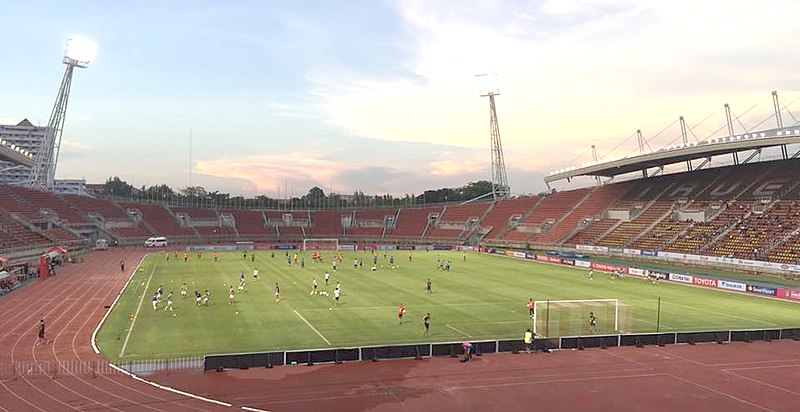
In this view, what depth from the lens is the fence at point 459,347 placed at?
22964 millimetres

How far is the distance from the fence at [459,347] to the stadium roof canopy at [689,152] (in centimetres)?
3431

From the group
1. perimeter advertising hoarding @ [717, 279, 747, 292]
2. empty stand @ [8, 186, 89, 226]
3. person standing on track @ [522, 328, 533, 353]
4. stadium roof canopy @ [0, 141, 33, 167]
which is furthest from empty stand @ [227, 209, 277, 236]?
person standing on track @ [522, 328, 533, 353]

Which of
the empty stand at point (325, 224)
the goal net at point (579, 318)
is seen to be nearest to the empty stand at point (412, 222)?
the empty stand at point (325, 224)

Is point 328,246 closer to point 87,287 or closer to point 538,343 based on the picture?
point 87,287

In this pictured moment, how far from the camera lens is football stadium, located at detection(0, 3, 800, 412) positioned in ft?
68.7

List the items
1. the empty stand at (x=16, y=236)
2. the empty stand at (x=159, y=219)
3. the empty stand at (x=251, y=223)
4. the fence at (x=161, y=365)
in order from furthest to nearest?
the empty stand at (x=251, y=223), the empty stand at (x=159, y=219), the empty stand at (x=16, y=236), the fence at (x=161, y=365)

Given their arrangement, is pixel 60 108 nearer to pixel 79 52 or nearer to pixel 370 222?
pixel 79 52

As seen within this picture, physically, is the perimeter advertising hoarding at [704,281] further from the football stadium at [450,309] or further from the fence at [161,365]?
the fence at [161,365]

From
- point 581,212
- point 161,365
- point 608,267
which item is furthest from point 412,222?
point 161,365

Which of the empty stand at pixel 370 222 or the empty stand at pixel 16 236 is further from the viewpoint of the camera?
the empty stand at pixel 370 222

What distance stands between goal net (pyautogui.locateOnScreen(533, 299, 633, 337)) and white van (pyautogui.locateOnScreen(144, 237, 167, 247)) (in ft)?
250

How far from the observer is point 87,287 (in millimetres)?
45906

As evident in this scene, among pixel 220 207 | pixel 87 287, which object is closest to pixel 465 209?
pixel 220 207

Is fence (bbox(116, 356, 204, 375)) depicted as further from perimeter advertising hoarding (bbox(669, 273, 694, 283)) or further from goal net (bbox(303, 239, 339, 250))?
goal net (bbox(303, 239, 339, 250))
